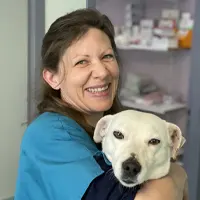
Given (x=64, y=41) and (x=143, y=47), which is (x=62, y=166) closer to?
(x=64, y=41)

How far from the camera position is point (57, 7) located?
2.24 m

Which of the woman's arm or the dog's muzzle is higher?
the dog's muzzle

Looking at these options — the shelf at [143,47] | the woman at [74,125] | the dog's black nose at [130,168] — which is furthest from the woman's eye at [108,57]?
the shelf at [143,47]

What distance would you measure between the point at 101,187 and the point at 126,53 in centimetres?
232

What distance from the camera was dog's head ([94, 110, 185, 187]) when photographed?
1.00 meters

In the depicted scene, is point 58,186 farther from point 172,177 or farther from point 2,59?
point 2,59

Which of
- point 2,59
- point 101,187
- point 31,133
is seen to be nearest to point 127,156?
point 101,187

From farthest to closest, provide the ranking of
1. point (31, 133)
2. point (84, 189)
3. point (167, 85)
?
point (167, 85)
point (31, 133)
point (84, 189)

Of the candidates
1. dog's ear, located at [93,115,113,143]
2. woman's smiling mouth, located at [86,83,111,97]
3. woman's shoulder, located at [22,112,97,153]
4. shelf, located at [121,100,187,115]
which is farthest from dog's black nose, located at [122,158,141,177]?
shelf, located at [121,100,187,115]

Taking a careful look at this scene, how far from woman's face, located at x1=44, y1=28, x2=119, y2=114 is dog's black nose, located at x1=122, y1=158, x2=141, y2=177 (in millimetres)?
290

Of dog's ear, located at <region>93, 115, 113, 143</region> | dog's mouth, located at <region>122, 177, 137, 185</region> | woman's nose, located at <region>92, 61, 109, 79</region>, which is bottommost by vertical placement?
dog's mouth, located at <region>122, 177, 137, 185</region>

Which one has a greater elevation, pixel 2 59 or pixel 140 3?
pixel 140 3

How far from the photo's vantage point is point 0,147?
2414 mm

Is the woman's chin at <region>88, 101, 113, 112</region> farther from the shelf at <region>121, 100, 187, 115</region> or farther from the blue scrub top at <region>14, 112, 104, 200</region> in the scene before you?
the shelf at <region>121, 100, 187, 115</region>
